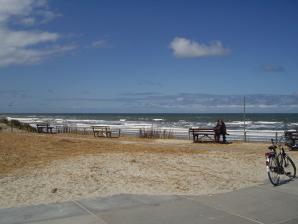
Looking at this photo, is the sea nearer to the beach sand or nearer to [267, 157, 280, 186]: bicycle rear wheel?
the beach sand

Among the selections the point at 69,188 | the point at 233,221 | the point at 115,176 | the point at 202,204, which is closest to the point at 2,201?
the point at 69,188

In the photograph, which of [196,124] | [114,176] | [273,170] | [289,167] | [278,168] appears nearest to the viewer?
[114,176]

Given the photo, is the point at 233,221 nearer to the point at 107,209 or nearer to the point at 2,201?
the point at 107,209

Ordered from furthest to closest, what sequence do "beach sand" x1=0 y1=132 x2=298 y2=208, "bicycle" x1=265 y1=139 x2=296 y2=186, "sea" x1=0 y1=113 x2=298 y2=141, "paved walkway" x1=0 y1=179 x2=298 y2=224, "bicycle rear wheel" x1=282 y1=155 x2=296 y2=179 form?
"sea" x1=0 y1=113 x2=298 y2=141
"bicycle rear wheel" x1=282 y1=155 x2=296 y2=179
"bicycle" x1=265 y1=139 x2=296 y2=186
"beach sand" x1=0 y1=132 x2=298 y2=208
"paved walkway" x1=0 y1=179 x2=298 y2=224

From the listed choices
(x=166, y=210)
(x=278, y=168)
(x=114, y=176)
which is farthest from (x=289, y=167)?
(x=166, y=210)

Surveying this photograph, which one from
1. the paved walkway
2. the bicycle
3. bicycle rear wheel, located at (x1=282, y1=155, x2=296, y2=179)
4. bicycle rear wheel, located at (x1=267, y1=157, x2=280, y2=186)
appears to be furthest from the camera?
bicycle rear wheel, located at (x1=282, y1=155, x2=296, y2=179)

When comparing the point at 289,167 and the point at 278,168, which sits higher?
the point at 278,168

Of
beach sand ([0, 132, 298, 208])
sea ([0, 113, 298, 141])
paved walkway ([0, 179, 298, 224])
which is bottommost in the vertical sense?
paved walkway ([0, 179, 298, 224])

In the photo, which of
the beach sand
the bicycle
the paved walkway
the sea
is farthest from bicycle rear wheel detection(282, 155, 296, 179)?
the sea

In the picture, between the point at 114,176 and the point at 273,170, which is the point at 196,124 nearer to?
the point at 273,170

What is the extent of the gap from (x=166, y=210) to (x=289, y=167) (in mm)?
5320

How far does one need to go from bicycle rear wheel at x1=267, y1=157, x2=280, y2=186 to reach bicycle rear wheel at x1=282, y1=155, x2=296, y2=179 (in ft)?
1.82

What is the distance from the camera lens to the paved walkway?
6.26 meters

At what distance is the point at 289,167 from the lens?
36.1 feet
